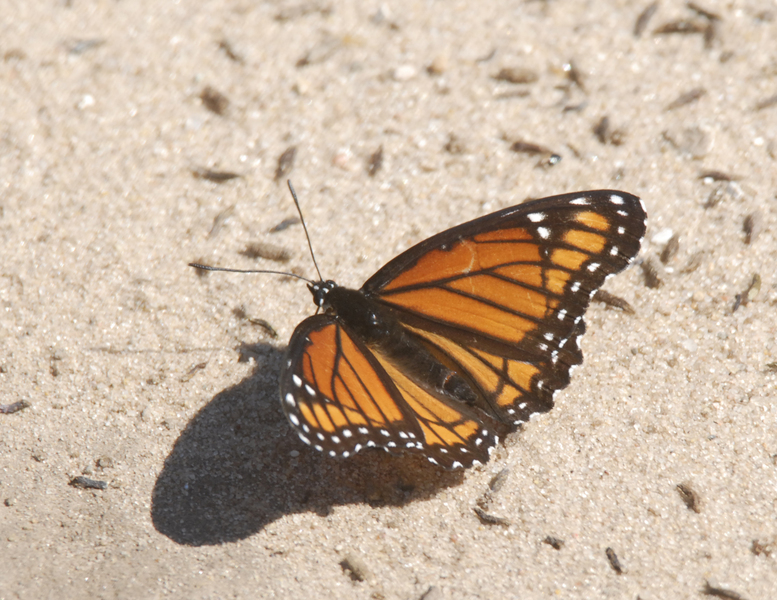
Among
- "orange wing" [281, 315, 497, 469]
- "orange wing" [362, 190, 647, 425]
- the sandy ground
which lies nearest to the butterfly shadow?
the sandy ground

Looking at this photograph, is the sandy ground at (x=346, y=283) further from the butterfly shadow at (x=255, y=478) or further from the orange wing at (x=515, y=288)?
the orange wing at (x=515, y=288)

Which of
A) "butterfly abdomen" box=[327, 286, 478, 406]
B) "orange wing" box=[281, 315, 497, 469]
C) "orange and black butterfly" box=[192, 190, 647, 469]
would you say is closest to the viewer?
"orange wing" box=[281, 315, 497, 469]

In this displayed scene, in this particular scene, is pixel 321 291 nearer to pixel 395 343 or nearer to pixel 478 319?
pixel 395 343

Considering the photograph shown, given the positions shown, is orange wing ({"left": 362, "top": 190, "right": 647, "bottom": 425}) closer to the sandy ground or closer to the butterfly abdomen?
the butterfly abdomen

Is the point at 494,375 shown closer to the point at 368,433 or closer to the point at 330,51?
the point at 368,433

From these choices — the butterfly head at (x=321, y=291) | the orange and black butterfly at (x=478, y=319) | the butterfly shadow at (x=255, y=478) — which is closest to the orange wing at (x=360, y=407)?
the orange and black butterfly at (x=478, y=319)

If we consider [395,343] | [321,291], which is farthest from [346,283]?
[395,343]
